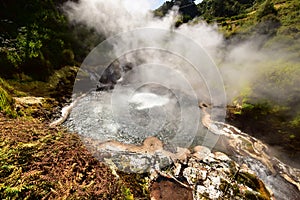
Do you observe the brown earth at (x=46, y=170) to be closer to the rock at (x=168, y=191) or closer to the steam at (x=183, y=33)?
the rock at (x=168, y=191)

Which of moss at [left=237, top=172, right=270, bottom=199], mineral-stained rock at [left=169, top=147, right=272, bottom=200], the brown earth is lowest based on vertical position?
moss at [left=237, top=172, right=270, bottom=199]

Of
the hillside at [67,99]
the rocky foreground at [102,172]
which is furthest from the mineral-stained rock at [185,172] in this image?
the hillside at [67,99]

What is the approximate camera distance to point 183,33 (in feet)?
111

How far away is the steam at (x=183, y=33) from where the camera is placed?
1988 centimetres

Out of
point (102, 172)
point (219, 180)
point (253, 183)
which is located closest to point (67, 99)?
point (102, 172)

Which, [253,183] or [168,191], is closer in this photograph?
[168,191]

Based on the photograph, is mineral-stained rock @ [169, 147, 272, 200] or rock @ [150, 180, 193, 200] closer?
rock @ [150, 180, 193, 200]

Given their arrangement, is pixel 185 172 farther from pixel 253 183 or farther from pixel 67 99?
pixel 67 99

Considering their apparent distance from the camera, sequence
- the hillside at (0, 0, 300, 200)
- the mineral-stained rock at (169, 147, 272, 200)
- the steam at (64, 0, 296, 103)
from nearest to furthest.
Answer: the hillside at (0, 0, 300, 200) → the mineral-stained rock at (169, 147, 272, 200) → the steam at (64, 0, 296, 103)

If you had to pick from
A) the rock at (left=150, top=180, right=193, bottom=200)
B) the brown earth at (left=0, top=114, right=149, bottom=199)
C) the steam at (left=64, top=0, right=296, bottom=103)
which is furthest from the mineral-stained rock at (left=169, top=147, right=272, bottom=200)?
the steam at (left=64, top=0, right=296, bottom=103)

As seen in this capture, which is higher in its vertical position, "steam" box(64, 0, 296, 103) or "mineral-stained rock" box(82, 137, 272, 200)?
"steam" box(64, 0, 296, 103)

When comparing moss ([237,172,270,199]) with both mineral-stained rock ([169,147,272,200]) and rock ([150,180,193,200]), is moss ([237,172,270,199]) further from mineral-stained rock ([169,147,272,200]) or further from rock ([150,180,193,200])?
rock ([150,180,193,200])

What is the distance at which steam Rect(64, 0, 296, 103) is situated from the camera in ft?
65.2

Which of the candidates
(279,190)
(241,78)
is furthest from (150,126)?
(241,78)
